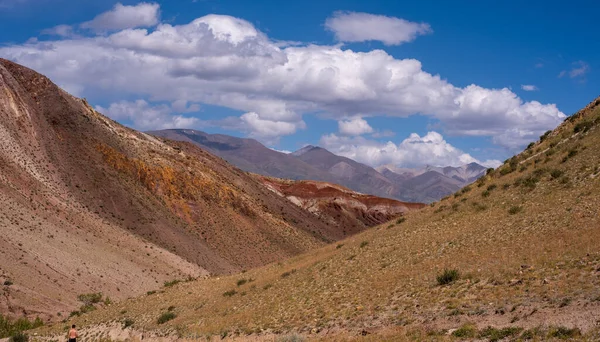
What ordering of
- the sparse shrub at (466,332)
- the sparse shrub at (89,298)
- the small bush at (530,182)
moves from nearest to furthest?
the sparse shrub at (466,332) < the small bush at (530,182) < the sparse shrub at (89,298)

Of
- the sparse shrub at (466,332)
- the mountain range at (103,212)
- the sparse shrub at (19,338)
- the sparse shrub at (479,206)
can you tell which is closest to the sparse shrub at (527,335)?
the sparse shrub at (466,332)

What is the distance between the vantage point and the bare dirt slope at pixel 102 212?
153 ft

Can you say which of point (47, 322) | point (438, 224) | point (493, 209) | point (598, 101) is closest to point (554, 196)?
point (493, 209)

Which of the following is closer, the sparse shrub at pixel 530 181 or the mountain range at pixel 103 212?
the sparse shrub at pixel 530 181

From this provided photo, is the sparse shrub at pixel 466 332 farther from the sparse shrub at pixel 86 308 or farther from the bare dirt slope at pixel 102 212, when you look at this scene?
the bare dirt slope at pixel 102 212

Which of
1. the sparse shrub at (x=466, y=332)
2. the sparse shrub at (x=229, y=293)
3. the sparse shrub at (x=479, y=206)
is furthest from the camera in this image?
the sparse shrub at (x=229, y=293)

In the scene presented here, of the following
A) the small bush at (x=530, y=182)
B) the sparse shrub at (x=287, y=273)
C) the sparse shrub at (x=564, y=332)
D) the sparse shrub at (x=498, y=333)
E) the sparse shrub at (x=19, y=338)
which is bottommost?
the sparse shrub at (x=19, y=338)

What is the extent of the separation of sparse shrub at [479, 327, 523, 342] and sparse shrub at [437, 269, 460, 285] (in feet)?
17.8

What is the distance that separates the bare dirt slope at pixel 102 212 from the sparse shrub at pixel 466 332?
3336cm

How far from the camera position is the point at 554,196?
24359 millimetres

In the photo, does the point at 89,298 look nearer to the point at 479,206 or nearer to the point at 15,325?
the point at 15,325

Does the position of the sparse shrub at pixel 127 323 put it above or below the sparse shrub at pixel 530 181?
below

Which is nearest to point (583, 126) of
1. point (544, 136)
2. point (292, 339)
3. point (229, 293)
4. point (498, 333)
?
point (544, 136)

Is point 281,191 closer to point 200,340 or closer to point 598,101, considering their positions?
point 598,101
